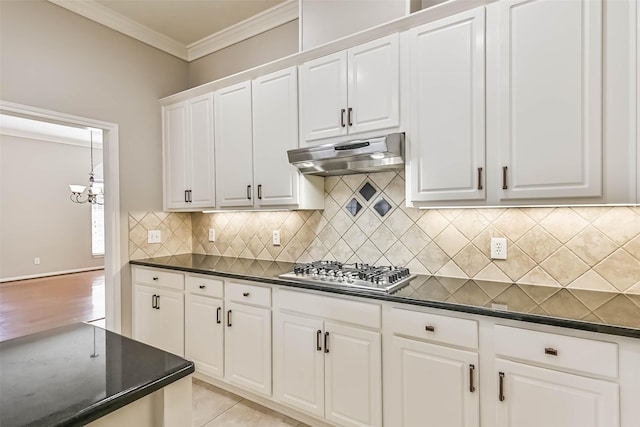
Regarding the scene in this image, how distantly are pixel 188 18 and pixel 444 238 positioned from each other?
2.83 meters

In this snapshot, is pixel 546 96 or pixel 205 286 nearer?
pixel 546 96

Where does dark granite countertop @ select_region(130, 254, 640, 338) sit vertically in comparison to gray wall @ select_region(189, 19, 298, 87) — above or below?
below

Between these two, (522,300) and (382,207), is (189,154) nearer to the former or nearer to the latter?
(382,207)

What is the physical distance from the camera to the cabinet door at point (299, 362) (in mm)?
2016

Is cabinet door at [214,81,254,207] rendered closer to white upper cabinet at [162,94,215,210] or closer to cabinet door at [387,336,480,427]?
white upper cabinet at [162,94,215,210]

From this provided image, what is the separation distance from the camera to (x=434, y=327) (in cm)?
163

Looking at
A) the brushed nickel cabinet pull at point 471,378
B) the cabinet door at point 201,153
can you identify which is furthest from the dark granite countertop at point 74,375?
the cabinet door at point 201,153

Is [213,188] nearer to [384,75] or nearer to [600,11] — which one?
[384,75]

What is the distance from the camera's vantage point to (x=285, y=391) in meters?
2.16

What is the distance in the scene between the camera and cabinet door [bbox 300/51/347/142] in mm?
2195

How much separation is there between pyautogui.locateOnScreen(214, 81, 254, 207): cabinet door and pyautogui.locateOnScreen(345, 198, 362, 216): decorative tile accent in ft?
2.57

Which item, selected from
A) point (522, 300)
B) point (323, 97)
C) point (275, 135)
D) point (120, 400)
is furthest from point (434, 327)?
point (275, 135)

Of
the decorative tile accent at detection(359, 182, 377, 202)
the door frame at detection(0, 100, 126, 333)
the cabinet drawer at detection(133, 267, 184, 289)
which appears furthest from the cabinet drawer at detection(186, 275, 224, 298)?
the decorative tile accent at detection(359, 182, 377, 202)

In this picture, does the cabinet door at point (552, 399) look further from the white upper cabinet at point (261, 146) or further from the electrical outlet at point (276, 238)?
the electrical outlet at point (276, 238)
